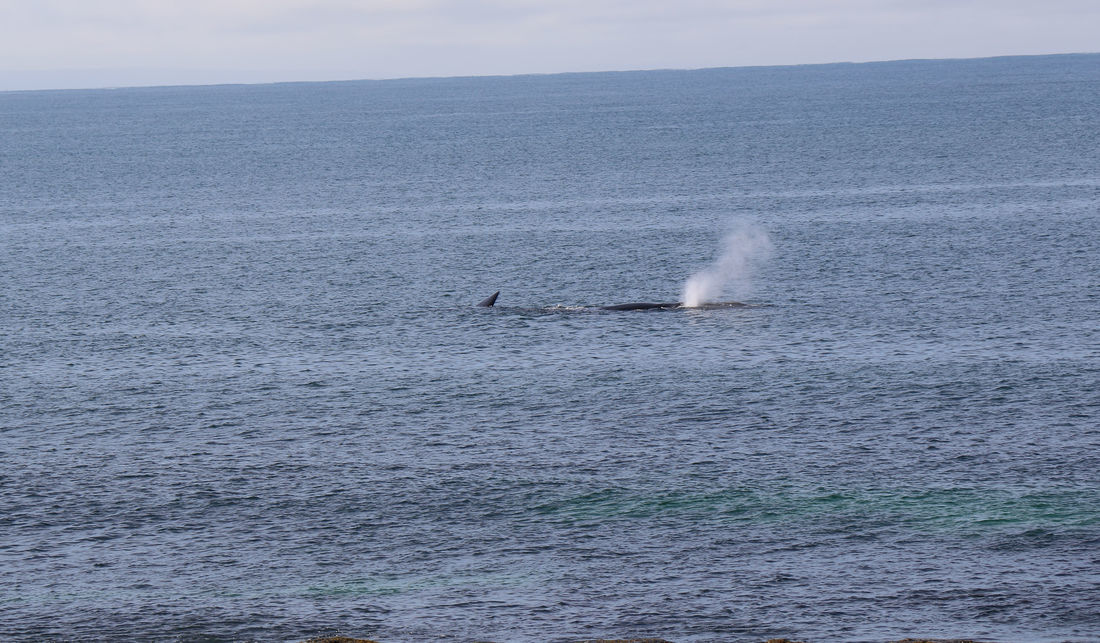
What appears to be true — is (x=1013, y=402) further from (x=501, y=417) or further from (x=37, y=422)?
(x=37, y=422)

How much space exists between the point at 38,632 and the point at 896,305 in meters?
65.6

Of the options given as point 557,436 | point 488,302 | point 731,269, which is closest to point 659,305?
point 488,302

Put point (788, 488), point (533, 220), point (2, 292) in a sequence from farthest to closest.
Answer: point (533, 220) → point (2, 292) → point (788, 488)

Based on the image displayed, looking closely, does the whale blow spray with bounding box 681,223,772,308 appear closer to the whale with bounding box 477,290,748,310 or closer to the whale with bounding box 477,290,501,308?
the whale with bounding box 477,290,748,310

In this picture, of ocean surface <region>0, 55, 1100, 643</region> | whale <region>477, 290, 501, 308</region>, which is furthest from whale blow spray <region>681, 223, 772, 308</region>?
whale <region>477, 290, 501, 308</region>

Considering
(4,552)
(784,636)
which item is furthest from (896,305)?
(4,552)

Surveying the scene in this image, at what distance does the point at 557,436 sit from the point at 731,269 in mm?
48207

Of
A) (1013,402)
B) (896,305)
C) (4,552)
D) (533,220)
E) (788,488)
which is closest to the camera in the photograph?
(4,552)

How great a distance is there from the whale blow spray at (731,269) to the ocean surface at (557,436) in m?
0.81

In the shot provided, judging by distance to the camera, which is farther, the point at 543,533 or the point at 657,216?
the point at 657,216

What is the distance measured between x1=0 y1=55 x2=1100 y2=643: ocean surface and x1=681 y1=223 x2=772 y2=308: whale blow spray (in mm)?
811

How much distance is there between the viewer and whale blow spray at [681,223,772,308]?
106562mm

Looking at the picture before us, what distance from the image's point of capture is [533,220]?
480 ft

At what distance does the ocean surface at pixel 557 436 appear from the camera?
4978cm
